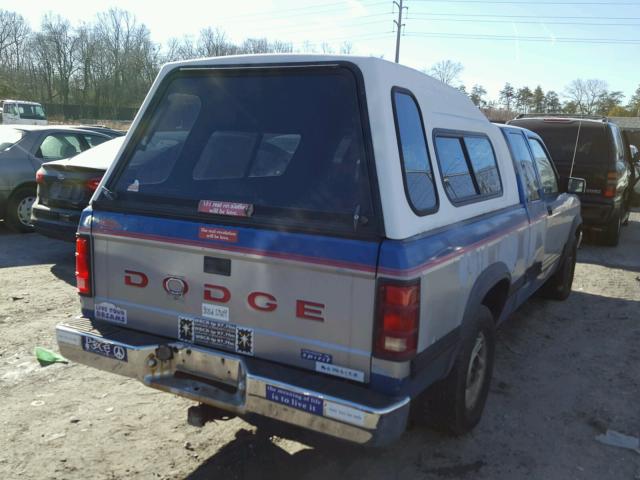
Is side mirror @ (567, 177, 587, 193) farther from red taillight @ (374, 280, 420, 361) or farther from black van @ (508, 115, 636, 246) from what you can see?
red taillight @ (374, 280, 420, 361)

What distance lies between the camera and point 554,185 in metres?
5.63

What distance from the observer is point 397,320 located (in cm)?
237

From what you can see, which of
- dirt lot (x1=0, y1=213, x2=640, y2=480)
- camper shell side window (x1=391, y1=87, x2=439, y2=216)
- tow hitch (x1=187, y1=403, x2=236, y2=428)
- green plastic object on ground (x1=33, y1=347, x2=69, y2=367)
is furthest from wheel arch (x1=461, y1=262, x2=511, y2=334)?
green plastic object on ground (x1=33, y1=347, x2=69, y2=367)

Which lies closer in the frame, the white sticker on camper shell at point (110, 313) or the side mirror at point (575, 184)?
the white sticker on camper shell at point (110, 313)

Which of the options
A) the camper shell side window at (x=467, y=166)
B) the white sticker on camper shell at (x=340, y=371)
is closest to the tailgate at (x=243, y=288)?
the white sticker on camper shell at (x=340, y=371)

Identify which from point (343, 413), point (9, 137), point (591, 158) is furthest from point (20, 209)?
point (591, 158)

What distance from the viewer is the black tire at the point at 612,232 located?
933 cm

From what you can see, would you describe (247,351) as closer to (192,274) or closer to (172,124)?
(192,274)

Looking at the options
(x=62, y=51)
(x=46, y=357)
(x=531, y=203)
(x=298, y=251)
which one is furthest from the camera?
(x=62, y=51)

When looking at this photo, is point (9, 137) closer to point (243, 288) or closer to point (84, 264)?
point (84, 264)

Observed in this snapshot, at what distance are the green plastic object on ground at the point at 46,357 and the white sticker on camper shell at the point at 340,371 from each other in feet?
8.70

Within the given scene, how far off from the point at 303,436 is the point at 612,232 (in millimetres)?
8514

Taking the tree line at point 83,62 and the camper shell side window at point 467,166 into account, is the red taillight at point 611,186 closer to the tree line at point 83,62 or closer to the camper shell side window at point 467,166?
the camper shell side window at point 467,166

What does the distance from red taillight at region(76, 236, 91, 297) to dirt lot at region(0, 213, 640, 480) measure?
0.91 metres
